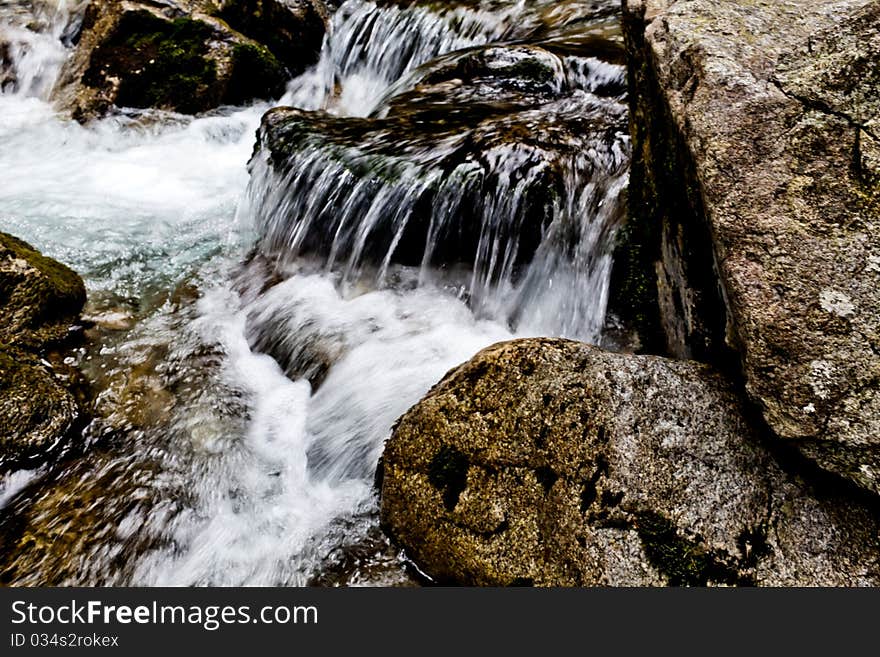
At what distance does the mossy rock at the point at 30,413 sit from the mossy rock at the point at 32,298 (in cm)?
39

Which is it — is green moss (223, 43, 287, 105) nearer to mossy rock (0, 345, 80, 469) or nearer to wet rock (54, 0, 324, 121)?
wet rock (54, 0, 324, 121)

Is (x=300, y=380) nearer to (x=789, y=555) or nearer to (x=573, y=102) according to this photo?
(x=789, y=555)

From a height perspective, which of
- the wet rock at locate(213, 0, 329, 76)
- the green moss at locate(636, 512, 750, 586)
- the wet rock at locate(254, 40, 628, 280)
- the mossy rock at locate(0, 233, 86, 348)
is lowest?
the mossy rock at locate(0, 233, 86, 348)

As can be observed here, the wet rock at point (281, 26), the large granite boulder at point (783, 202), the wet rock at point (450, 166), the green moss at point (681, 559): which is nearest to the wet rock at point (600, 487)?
the green moss at point (681, 559)

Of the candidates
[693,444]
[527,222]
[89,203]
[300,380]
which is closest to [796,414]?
[693,444]

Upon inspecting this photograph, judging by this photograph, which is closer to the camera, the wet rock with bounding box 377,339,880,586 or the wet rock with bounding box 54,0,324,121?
the wet rock with bounding box 377,339,880,586

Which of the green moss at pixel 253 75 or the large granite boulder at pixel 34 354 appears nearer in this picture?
the large granite boulder at pixel 34 354

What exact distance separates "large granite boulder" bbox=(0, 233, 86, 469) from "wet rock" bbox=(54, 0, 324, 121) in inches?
217

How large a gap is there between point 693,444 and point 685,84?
1734mm

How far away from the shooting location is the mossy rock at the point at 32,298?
4.32 m

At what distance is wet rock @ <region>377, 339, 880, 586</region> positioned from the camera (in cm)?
229

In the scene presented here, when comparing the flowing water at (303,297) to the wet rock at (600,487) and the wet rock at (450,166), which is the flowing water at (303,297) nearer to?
the wet rock at (450,166)

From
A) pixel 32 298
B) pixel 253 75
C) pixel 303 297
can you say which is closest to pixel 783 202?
pixel 303 297

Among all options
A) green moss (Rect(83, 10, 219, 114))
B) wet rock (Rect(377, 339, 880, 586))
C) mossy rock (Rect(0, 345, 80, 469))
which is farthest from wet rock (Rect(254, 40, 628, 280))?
green moss (Rect(83, 10, 219, 114))
